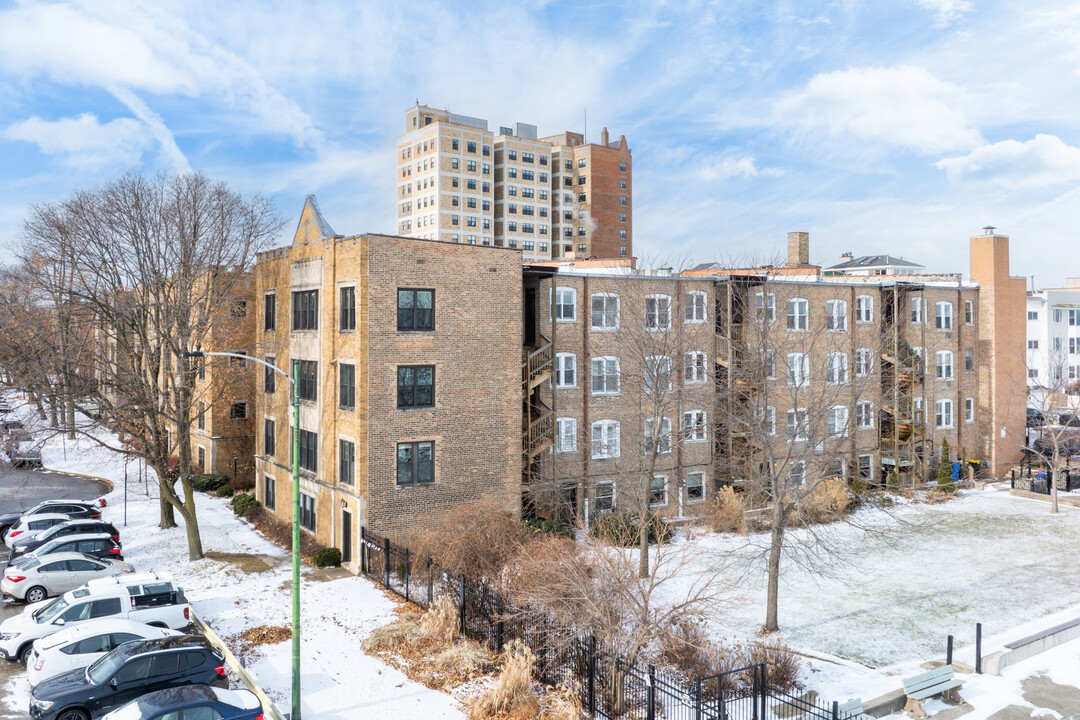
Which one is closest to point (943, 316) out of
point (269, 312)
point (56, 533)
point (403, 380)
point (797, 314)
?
point (797, 314)

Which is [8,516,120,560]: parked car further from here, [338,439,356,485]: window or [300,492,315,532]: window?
[338,439,356,485]: window

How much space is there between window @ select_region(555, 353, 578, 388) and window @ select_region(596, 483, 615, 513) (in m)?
5.11

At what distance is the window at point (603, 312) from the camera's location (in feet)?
113

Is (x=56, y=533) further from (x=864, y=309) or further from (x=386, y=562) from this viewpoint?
(x=864, y=309)

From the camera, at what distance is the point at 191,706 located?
14.2m

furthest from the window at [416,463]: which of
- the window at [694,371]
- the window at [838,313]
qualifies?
the window at [838,313]

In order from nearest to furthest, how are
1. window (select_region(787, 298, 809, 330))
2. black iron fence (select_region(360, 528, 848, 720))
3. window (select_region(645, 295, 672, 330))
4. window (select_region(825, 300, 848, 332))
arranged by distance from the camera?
black iron fence (select_region(360, 528, 848, 720)) < window (select_region(645, 295, 672, 330)) < window (select_region(787, 298, 809, 330)) < window (select_region(825, 300, 848, 332))

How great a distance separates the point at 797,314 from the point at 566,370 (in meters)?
14.4

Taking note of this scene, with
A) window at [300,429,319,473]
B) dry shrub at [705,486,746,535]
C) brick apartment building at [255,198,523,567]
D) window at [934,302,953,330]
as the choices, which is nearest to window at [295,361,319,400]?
brick apartment building at [255,198,523,567]

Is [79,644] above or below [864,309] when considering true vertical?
below

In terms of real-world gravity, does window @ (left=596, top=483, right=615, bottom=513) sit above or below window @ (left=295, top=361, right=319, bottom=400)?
below

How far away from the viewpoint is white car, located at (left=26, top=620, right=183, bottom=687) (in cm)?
1716

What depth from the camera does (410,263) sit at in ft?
91.2

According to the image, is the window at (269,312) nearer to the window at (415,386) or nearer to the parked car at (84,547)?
the window at (415,386)
